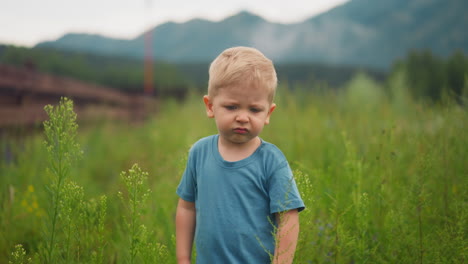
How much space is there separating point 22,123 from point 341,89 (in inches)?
184

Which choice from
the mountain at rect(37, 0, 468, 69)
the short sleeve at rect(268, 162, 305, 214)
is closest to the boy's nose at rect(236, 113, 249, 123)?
the short sleeve at rect(268, 162, 305, 214)

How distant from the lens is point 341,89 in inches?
216

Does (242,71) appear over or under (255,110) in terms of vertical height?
over

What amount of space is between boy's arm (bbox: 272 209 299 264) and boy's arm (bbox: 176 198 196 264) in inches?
18.0

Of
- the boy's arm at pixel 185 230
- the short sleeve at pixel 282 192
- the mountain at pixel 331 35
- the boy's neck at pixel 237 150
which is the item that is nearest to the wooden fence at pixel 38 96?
the boy's arm at pixel 185 230

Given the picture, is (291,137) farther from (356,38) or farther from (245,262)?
(356,38)

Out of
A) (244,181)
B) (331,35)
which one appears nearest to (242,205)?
(244,181)

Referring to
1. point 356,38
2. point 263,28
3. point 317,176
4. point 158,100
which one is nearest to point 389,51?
point 356,38

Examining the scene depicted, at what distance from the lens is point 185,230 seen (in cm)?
162

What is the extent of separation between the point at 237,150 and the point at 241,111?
0.61 ft

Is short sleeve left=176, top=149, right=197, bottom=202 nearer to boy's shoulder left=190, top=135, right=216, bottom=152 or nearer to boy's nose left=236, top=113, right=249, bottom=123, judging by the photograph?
boy's shoulder left=190, top=135, right=216, bottom=152

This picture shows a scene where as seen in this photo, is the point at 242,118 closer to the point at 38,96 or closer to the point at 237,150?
the point at 237,150

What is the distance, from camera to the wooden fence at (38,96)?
4.88 meters

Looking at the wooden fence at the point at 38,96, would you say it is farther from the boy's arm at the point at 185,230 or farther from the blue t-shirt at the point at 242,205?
the blue t-shirt at the point at 242,205
